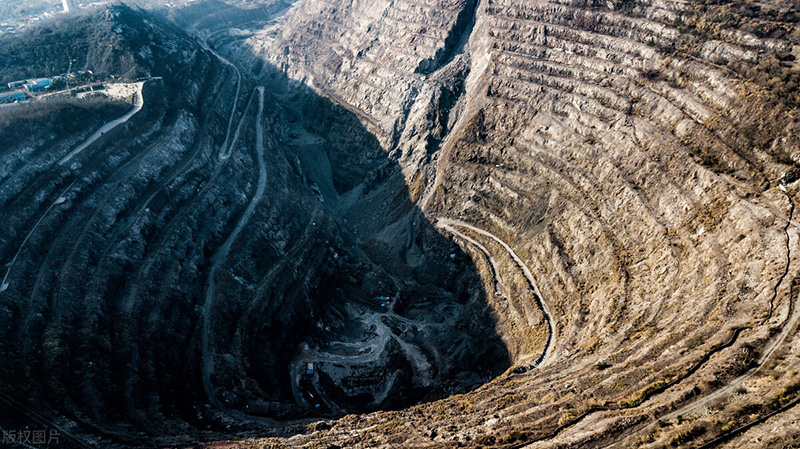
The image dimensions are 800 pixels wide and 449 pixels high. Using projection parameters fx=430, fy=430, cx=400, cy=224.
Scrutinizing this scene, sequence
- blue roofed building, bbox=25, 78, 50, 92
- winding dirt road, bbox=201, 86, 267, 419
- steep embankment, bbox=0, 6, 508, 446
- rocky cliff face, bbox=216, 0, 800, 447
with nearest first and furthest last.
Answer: rocky cliff face, bbox=216, 0, 800, 447, steep embankment, bbox=0, 6, 508, 446, winding dirt road, bbox=201, 86, 267, 419, blue roofed building, bbox=25, 78, 50, 92

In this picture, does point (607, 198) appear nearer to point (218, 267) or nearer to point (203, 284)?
point (218, 267)

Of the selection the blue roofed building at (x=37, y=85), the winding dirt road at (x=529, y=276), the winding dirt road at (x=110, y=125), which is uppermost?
the blue roofed building at (x=37, y=85)

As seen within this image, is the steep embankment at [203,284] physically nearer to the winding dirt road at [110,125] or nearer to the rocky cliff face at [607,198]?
the winding dirt road at [110,125]

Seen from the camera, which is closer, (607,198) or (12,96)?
(607,198)

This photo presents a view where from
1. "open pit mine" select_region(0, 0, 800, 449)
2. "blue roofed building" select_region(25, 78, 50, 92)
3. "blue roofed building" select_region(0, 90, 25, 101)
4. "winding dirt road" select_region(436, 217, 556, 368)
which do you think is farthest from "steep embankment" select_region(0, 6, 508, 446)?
"blue roofed building" select_region(0, 90, 25, 101)

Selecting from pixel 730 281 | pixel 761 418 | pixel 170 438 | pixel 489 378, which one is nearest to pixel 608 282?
pixel 730 281

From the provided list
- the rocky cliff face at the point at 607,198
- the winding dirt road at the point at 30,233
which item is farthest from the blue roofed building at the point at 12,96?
the rocky cliff face at the point at 607,198

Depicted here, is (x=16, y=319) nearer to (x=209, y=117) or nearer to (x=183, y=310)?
(x=183, y=310)

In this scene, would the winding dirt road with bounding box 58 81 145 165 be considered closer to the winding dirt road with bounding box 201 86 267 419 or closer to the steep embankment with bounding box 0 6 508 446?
the steep embankment with bounding box 0 6 508 446

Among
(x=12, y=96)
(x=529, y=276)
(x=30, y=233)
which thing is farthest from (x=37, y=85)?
(x=529, y=276)
